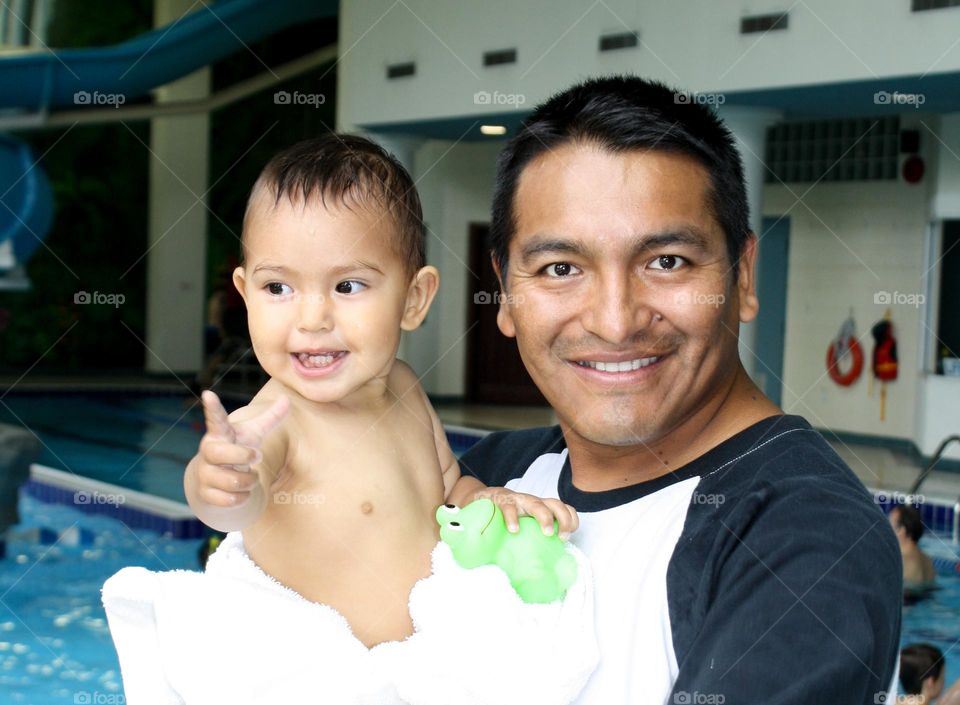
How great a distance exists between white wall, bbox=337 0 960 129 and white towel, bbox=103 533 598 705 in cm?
664

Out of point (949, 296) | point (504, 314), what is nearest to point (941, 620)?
point (949, 296)

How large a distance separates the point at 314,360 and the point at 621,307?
52 cm

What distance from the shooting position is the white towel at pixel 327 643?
51.6 inches

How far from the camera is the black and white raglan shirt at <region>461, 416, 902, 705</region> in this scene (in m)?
1.05

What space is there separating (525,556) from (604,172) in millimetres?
480

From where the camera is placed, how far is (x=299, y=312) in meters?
1.62

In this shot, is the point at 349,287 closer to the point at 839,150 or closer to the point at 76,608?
the point at 76,608

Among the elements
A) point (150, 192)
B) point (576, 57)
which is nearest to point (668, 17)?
point (576, 57)

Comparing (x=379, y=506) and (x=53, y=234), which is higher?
(x=53, y=234)

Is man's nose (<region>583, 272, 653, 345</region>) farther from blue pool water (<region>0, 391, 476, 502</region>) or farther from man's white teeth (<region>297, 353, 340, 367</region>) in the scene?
blue pool water (<region>0, 391, 476, 502</region>)

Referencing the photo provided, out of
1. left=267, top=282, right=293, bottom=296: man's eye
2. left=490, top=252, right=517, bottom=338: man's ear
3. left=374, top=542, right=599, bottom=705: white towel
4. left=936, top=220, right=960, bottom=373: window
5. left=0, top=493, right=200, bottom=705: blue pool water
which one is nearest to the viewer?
left=374, top=542, right=599, bottom=705: white towel

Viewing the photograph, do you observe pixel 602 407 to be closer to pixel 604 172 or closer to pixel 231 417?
pixel 604 172

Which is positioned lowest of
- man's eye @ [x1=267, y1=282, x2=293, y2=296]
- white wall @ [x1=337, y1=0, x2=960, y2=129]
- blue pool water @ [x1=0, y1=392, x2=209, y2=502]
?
blue pool water @ [x1=0, y1=392, x2=209, y2=502]

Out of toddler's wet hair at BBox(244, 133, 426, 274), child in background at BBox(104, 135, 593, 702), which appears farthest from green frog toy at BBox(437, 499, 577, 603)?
toddler's wet hair at BBox(244, 133, 426, 274)
